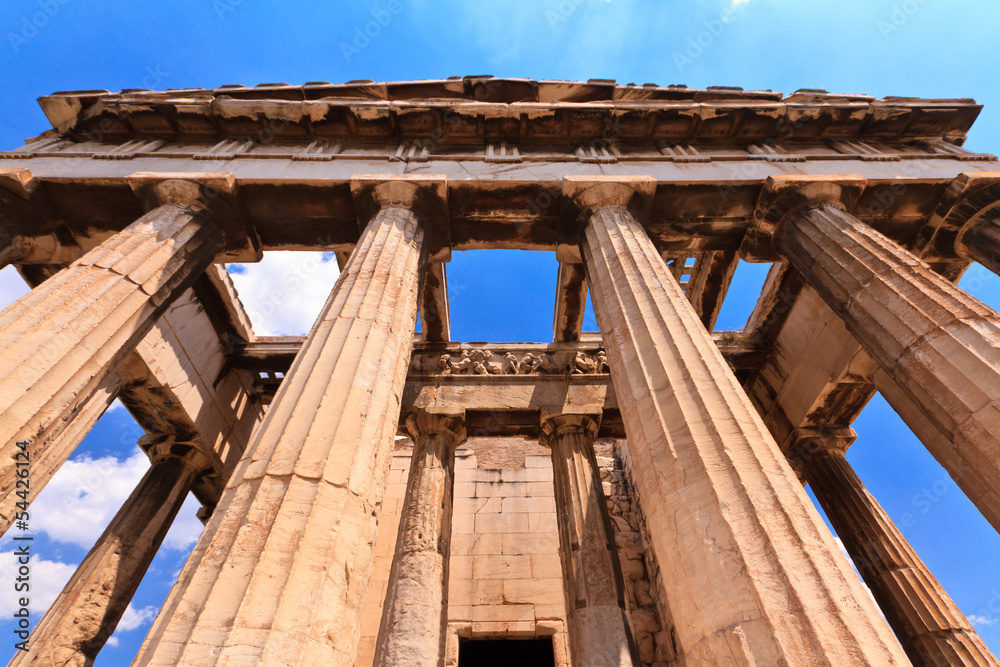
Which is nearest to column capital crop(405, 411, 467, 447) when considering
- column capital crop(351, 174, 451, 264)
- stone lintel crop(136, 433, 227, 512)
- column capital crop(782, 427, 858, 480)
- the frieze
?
the frieze

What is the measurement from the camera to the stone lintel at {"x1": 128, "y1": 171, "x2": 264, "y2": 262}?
23.2 ft

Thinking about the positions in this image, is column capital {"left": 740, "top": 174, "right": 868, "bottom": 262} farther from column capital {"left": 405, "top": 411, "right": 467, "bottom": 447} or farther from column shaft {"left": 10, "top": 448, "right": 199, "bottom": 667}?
column shaft {"left": 10, "top": 448, "right": 199, "bottom": 667}

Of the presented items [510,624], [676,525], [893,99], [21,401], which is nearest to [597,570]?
[510,624]

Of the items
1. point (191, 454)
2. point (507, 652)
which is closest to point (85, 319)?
point (191, 454)

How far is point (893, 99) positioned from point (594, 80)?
5.88m

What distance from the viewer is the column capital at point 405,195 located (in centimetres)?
722

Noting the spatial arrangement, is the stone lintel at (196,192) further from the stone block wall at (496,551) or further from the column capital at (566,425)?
the column capital at (566,425)

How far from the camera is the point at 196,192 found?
7.12 meters

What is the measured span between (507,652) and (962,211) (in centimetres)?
1050

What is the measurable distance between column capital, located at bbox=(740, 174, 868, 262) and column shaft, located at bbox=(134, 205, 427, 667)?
6.23 metres

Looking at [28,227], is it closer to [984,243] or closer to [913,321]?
[913,321]

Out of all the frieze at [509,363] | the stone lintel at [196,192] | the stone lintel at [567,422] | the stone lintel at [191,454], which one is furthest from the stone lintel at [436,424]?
the stone lintel at [196,192]

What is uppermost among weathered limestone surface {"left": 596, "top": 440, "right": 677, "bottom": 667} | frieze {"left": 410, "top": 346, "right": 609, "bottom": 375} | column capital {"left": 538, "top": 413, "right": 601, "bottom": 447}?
frieze {"left": 410, "top": 346, "right": 609, "bottom": 375}

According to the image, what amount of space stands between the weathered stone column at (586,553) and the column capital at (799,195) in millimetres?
4498
